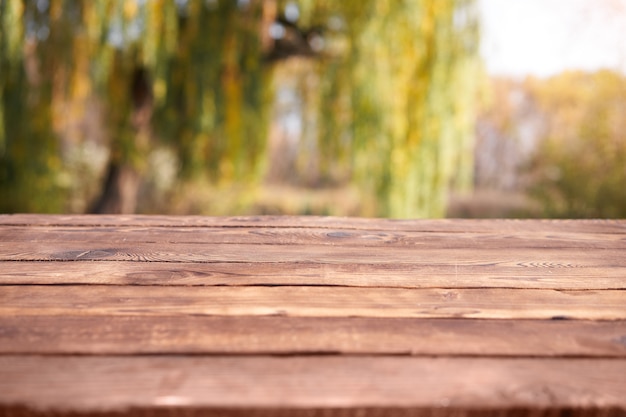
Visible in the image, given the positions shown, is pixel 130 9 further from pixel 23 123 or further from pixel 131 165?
pixel 131 165

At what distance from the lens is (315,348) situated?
0.77m

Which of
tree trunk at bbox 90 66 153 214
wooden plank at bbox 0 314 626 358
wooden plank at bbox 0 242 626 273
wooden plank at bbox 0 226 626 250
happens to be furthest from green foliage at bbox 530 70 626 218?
wooden plank at bbox 0 314 626 358

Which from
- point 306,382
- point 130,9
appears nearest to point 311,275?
point 306,382

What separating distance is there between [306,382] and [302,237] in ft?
2.15

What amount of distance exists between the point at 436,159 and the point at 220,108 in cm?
181

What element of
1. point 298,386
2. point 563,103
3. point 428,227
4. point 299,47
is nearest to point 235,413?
point 298,386

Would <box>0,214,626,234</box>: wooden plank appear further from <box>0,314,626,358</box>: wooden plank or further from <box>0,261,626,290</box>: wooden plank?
<box>0,314,626,358</box>: wooden plank

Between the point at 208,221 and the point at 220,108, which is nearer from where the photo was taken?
the point at 208,221

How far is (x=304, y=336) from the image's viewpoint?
80 cm

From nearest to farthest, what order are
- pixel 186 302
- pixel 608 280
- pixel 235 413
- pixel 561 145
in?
1. pixel 235 413
2. pixel 186 302
3. pixel 608 280
4. pixel 561 145

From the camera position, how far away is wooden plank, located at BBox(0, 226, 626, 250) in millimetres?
1281

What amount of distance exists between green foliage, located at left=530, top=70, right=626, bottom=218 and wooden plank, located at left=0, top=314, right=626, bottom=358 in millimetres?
7011

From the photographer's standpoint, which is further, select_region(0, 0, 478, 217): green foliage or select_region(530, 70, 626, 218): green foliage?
select_region(530, 70, 626, 218): green foliage

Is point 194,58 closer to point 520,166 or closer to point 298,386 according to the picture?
point 298,386
